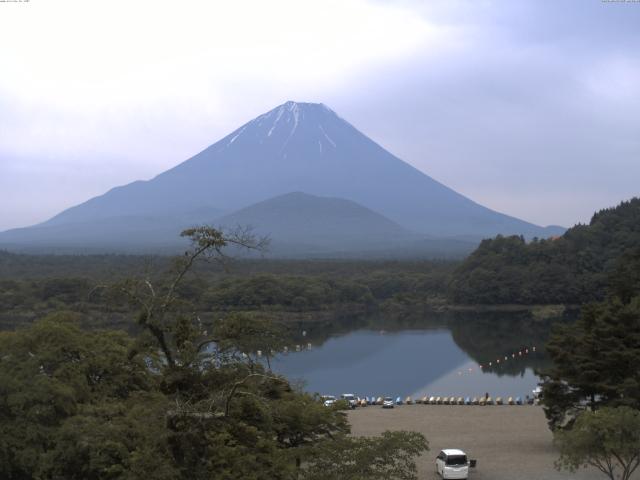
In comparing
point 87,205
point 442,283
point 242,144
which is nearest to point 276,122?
point 242,144

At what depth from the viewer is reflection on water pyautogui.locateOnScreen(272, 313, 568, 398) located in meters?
25.0

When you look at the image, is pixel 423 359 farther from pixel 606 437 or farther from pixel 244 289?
pixel 606 437

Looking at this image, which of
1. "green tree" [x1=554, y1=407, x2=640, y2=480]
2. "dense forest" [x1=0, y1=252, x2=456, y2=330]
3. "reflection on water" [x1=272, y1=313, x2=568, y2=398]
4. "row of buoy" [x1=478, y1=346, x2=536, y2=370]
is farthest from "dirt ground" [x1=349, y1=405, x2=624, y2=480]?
"dense forest" [x1=0, y1=252, x2=456, y2=330]

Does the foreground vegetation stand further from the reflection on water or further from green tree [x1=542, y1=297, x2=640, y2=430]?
the reflection on water

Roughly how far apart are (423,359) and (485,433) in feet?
52.8

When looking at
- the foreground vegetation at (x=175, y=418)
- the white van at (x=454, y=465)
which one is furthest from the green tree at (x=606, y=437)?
the foreground vegetation at (x=175, y=418)

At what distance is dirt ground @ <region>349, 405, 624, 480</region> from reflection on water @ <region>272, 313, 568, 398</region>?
4648 millimetres

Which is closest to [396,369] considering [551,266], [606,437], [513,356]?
[513,356]

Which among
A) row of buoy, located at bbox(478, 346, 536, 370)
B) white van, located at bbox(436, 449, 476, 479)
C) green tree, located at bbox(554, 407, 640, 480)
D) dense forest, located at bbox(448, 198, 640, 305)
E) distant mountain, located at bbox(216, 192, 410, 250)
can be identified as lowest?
row of buoy, located at bbox(478, 346, 536, 370)

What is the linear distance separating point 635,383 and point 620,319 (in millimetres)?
1309

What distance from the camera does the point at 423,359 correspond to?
30703mm

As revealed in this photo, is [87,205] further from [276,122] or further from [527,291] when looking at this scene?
[527,291]

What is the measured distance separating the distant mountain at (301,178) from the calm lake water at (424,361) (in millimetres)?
126217

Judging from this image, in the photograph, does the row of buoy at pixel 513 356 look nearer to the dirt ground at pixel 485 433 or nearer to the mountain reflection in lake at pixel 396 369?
the mountain reflection in lake at pixel 396 369
